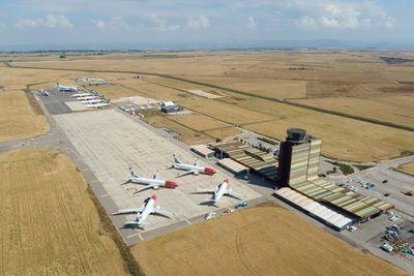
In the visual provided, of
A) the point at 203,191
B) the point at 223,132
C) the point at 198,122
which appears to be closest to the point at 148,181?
the point at 203,191

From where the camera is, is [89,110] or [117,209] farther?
[89,110]

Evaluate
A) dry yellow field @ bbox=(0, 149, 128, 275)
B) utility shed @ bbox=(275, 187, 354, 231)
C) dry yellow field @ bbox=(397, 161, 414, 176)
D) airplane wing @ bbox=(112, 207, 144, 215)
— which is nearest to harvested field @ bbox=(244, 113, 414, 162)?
dry yellow field @ bbox=(397, 161, 414, 176)

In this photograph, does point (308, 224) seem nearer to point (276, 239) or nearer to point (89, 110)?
point (276, 239)

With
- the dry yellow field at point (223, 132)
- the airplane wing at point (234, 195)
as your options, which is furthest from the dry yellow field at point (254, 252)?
the dry yellow field at point (223, 132)

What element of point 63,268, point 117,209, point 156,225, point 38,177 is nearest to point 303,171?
point 156,225

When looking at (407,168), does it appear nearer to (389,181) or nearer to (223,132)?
(389,181)

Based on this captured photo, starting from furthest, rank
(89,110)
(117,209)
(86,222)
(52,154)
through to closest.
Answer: (89,110)
(52,154)
(117,209)
(86,222)

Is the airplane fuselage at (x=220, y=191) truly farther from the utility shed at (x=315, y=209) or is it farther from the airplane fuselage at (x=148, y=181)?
the airplane fuselage at (x=148, y=181)
